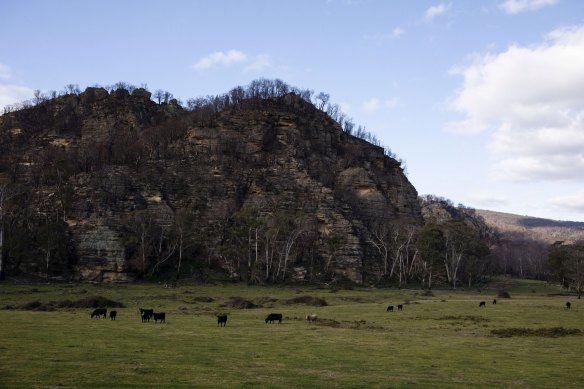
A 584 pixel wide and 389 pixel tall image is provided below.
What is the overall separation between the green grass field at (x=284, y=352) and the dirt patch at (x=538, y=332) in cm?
52

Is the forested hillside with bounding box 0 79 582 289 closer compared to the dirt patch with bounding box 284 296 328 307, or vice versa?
the dirt patch with bounding box 284 296 328 307

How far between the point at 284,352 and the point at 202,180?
10658 cm

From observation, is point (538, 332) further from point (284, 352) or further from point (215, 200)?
point (215, 200)

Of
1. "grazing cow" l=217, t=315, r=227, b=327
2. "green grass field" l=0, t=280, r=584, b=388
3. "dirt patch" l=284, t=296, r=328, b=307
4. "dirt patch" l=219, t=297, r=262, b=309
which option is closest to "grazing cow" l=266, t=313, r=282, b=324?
"green grass field" l=0, t=280, r=584, b=388

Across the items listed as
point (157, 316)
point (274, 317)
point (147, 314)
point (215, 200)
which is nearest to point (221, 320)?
point (157, 316)

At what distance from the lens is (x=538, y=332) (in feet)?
130

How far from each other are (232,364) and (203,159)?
11602 cm

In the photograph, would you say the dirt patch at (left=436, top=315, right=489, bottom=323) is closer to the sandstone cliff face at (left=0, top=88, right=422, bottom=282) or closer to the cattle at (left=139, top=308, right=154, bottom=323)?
the cattle at (left=139, top=308, right=154, bottom=323)

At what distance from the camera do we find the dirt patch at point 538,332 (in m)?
38.9

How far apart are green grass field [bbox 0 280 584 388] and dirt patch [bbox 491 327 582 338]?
52 centimetres

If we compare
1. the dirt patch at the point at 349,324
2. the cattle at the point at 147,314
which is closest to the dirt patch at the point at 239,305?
the dirt patch at the point at 349,324

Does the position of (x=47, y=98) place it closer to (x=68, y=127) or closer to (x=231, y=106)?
(x=68, y=127)

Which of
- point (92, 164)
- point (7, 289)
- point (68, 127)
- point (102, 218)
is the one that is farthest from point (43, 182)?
point (7, 289)

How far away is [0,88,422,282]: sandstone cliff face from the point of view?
10962cm
